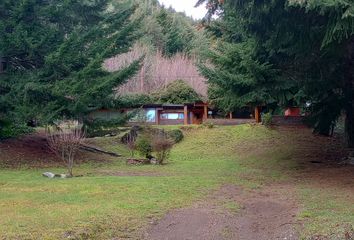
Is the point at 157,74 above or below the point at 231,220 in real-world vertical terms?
above

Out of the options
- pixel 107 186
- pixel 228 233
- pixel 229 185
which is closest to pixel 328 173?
pixel 229 185

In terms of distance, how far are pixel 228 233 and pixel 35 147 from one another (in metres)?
16.6

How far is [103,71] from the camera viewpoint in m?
22.7

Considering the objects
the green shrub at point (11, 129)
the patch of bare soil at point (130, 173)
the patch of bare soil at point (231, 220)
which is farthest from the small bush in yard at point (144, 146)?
the patch of bare soil at point (231, 220)

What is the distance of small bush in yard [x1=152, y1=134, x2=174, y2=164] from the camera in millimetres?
Answer: 20516

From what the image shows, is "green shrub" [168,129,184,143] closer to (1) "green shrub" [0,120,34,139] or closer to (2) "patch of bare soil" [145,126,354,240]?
(1) "green shrub" [0,120,34,139]

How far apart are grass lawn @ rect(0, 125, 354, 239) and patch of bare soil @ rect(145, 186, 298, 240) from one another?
0.29 m

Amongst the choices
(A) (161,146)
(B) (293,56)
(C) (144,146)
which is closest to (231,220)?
(B) (293,56)

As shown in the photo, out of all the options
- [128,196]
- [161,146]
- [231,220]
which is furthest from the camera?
[161,146]

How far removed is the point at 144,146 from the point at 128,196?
10719mm

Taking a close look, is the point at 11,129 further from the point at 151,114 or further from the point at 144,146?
the point at 151,114

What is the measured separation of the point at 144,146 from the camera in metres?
22.2

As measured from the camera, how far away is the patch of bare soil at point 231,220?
8.27m

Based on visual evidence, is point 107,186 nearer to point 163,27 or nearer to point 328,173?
point 328,173
